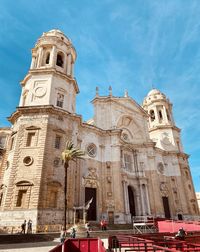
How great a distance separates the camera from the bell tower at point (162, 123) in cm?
4040

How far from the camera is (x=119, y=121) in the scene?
3391 centimetres

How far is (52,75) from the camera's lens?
2662 cm

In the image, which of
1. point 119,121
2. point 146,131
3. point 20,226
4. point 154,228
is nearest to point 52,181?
point 20,226

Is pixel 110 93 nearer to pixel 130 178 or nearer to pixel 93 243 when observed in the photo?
pixel 130 178

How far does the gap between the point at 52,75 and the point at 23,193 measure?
15672 millimetres

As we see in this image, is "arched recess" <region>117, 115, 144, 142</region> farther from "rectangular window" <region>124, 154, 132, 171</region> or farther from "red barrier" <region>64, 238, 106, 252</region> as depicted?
"red barrier" <region>64, 238, 106, 252</region>

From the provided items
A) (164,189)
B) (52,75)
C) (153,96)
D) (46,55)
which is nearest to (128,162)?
(164,189)

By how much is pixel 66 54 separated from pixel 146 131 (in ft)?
66.2

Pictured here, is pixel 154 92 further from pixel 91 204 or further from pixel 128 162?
pixel 91 204

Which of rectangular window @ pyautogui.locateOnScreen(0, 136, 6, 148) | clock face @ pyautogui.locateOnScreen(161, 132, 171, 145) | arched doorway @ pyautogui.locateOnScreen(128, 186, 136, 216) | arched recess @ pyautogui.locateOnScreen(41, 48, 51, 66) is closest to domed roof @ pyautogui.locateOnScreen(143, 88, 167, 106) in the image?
clock face @ pyautogui.locateOnScreen(161, 132, 171, 145)

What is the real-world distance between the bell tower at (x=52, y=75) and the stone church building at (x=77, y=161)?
0.13 m

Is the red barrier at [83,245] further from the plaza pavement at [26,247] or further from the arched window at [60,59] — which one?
the arched window at [60,59]

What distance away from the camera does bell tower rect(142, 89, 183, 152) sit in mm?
40403

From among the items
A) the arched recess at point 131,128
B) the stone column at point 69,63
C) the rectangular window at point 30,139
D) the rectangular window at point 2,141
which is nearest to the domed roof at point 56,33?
the stone column at point 69,63
